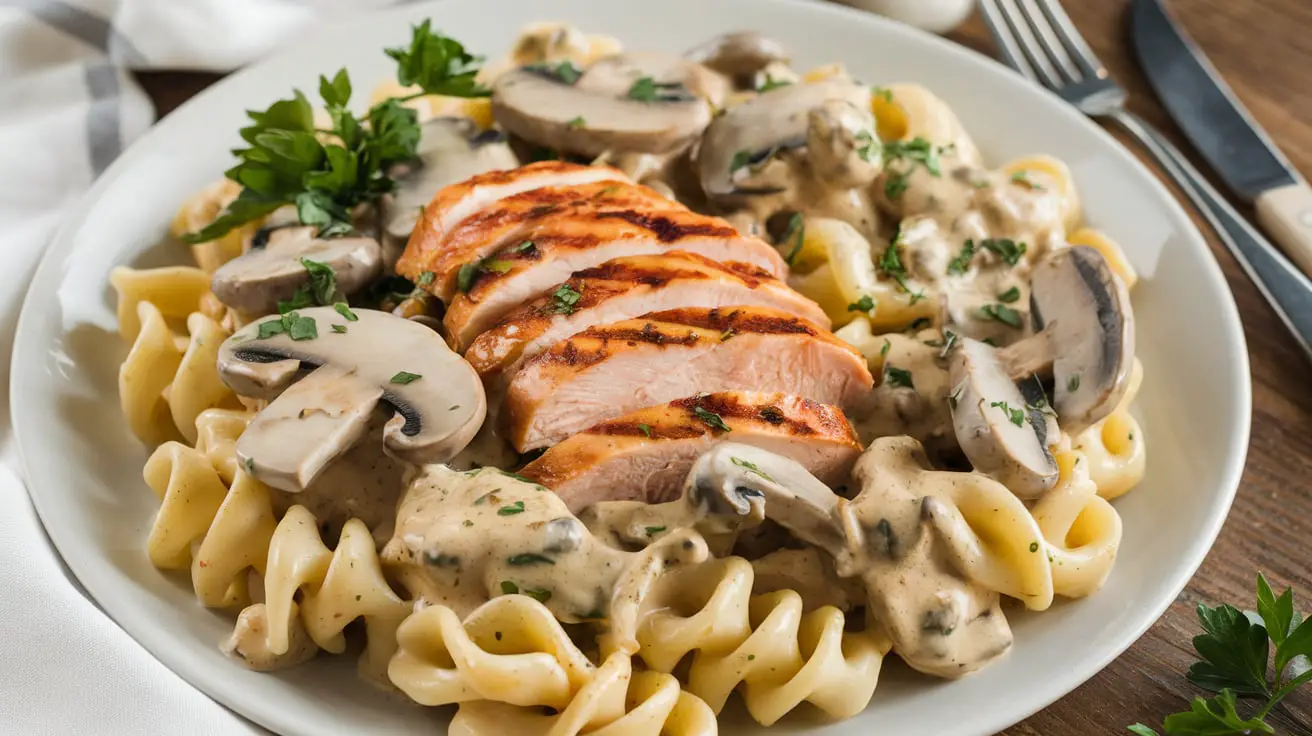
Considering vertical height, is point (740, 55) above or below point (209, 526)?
Result: above

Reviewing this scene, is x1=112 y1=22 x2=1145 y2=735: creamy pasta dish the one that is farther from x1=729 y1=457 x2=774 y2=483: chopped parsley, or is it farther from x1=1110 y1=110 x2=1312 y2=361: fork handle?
x1=1110 y1=110 x2=1312 y2=361: fork handle

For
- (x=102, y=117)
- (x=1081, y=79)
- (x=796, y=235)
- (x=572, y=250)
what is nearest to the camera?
(x=572, y=250)

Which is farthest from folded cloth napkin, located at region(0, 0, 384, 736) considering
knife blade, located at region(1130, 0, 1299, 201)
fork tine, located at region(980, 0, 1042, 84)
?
knife blade, located at region(1130, 0, 1299, 201)

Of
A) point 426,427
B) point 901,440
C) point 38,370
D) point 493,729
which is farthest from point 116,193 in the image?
point 901,440

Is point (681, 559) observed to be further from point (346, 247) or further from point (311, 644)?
point (346, 247)

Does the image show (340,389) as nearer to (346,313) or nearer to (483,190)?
(346,313)

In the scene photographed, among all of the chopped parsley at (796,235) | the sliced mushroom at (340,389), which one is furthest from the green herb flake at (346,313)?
the chopped parsley at (796,235)

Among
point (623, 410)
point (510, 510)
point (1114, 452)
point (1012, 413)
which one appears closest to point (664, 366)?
point (623, 410)
